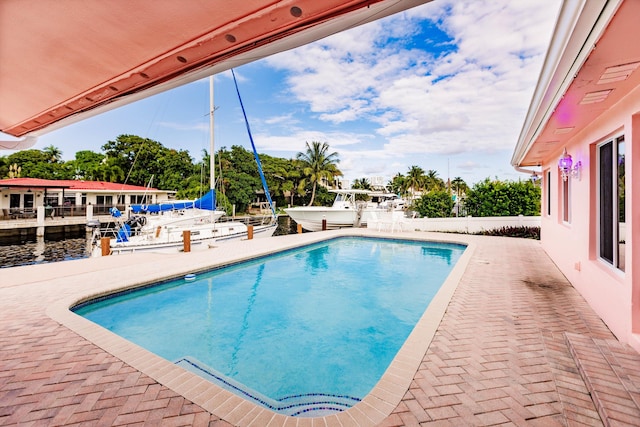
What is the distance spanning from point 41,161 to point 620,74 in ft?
148

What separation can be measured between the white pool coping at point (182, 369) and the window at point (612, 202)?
2.23 m

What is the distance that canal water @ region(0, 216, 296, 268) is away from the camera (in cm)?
1322

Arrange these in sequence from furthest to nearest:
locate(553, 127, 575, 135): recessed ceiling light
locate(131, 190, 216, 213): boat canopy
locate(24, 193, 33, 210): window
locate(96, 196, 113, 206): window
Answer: locate(96, 196, 113, 206): window, locate(24, 193, 33, 210): window, locate(131, 190, 216, 213): boat canopy, locate(553, 127, 575, 135): recessed ceiling light

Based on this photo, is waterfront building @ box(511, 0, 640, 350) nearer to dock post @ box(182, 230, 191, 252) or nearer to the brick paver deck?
the brick paver deck

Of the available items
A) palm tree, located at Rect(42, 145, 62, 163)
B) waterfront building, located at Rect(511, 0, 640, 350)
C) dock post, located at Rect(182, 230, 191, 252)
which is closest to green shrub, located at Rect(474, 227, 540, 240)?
waterfront building, located at Rect(511, 0, 640, 350)

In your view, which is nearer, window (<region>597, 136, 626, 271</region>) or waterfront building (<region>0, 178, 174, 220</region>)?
window (<region>597, 136, 626, 271</region>)

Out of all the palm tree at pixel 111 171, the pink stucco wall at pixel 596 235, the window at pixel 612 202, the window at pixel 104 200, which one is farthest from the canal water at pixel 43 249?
the window at pixel 612 202

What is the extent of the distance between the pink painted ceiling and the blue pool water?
3.20 m

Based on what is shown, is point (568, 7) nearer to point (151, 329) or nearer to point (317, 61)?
point (151, 329)

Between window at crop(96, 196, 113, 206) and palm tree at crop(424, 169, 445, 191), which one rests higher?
palm tree at crop(424, 169, 445, 191)

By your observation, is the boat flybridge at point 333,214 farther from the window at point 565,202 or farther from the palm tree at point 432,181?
the palm tree at point 432,181

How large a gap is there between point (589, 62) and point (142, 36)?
2.90 m

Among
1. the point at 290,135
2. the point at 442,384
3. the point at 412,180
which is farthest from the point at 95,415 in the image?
the point at 412,180

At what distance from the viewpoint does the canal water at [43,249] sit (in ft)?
43.4
